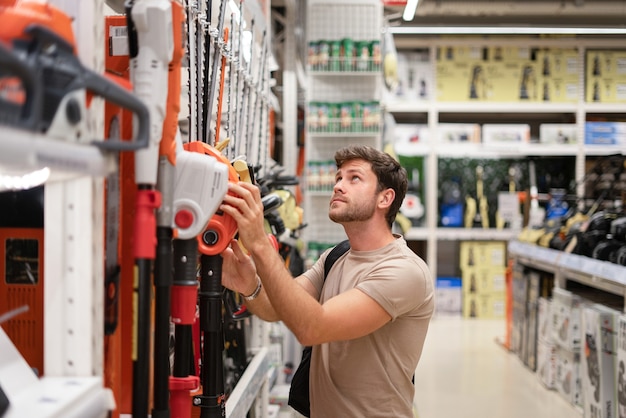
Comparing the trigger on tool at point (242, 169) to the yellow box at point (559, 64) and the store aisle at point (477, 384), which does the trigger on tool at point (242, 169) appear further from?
the yellow box at point (559, 64)

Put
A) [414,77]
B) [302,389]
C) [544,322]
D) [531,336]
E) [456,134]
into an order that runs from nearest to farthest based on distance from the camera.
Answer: [302,389], [544,322], [531,336], [456,134], [414,77]

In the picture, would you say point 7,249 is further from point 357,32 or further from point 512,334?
point 512,334

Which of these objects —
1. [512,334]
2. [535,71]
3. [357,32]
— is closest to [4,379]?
[357,32]

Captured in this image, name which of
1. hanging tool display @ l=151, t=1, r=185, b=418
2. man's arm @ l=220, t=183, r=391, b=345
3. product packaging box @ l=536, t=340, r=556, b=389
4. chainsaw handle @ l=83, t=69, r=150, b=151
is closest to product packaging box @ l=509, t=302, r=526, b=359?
product packaging box @ l=536, t=340, r=556, b=389

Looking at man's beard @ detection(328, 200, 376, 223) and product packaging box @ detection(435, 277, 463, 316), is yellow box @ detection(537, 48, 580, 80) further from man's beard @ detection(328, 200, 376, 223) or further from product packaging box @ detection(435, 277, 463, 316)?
man's beard @ detection(328, 200, 376, 223)

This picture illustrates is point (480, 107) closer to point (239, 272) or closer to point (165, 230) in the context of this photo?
point (239, 272)

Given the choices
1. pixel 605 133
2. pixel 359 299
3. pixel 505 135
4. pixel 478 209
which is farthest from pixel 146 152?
pixel 605 133

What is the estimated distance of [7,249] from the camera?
51.7 inches

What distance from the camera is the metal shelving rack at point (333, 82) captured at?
619 centimetres

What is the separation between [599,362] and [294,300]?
3244mm

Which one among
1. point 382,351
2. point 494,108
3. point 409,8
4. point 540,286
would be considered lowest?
point 540,286

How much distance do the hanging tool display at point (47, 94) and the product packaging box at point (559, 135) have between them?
9.24 m

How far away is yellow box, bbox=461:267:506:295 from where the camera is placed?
9.38 meters

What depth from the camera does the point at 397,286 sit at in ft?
6.69
